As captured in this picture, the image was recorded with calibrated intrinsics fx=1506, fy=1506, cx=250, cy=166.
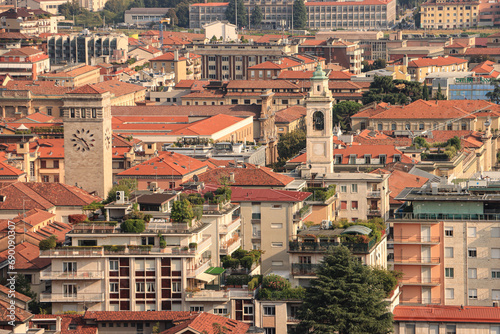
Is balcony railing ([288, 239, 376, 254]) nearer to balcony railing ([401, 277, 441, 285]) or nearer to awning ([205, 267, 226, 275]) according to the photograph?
awning ([205, 267, 226, 275])

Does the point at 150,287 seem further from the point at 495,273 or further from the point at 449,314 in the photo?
the point at 495,273

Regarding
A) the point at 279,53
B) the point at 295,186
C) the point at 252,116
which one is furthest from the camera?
the point at 279,53

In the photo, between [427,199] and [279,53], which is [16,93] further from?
[427,199]

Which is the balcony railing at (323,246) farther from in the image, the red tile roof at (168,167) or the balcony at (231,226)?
the red tile roof at (168,167)

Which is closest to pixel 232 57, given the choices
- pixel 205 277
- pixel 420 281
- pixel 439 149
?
pixel 439 149

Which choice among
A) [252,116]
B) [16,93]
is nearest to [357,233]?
[252,116]

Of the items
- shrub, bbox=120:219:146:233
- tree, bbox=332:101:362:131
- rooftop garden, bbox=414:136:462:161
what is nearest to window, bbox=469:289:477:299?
shrub, bbox=120:219:146:233
